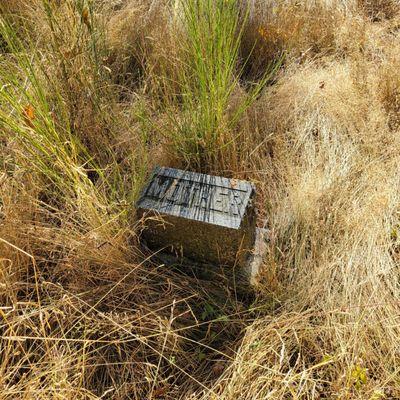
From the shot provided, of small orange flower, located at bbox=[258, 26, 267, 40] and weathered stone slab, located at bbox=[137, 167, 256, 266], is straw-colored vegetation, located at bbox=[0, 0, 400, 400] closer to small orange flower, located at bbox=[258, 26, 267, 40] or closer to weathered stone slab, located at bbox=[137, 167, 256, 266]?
weathered stone slab, located at bbox=[137, 167, 256, 266]

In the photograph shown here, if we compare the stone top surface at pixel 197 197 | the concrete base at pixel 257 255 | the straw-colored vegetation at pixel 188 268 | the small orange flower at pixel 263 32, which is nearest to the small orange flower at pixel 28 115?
the straw-colored vegetation at pixel 188 268

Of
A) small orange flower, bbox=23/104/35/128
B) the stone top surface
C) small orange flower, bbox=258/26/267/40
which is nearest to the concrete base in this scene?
the stone top surface

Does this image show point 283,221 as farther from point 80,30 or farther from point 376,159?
point 80,30

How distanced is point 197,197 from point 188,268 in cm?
34

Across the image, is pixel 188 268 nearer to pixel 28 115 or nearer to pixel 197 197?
pixel 197 197

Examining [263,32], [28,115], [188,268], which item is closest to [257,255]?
[188,268]

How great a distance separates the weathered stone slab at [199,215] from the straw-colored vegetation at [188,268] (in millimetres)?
96

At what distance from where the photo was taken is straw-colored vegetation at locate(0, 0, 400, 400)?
1.39 metres

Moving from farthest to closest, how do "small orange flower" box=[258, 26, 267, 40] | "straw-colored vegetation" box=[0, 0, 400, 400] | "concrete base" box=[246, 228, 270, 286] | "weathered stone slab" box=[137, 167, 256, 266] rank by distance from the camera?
"small orange flower" box=[258, 26, 267, 40] → "concrete base" box=[246, 228, 270, 286] → "weathered stone slab" box=[137, 167, 256, 266] → "straw-colored vegetation" box=[0, 0, 400, 400]

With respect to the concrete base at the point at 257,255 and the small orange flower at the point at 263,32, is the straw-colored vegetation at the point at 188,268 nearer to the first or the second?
the concrete base at the point at 257,255

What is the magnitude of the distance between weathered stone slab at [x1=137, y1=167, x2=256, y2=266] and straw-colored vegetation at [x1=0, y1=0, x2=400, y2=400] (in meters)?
0.10

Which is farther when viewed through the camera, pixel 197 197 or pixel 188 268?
pixel 188 268

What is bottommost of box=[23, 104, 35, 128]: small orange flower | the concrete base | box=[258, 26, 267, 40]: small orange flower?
the concrete base

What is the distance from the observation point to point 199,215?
1.53 meters
